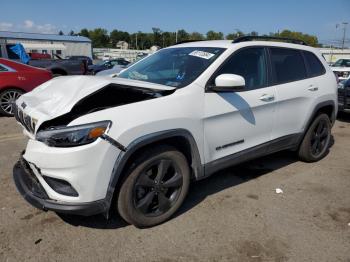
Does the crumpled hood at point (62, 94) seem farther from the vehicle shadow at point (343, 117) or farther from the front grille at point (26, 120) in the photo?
the vehicle shadow at point (343, 117)

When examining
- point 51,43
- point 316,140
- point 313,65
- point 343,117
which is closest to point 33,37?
point 51,43

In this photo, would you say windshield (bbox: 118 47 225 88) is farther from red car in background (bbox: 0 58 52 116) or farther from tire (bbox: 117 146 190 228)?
red car in background (bbox: 0 58 52 116)

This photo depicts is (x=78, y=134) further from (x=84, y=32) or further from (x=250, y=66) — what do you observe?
(x=84, y=32)

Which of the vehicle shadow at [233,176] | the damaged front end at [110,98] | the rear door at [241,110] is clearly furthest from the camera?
the vehicle shadow at [233,176]

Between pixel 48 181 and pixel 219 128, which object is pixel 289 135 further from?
pixel 48 181

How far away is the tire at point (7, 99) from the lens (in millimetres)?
8086

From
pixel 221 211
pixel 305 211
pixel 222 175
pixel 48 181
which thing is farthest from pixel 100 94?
pixel 305 211

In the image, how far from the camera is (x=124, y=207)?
3016 mm

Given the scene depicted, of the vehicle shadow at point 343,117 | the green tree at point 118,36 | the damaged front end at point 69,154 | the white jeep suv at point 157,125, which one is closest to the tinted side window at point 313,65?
the white jeep suv at point 157,125

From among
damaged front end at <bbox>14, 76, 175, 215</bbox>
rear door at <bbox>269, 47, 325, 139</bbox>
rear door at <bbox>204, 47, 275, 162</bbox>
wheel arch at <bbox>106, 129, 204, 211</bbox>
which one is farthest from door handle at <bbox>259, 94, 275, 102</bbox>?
damaged front end at <bbox>14, 76, 175, 215</bbox>

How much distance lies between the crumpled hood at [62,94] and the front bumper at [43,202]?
59cm

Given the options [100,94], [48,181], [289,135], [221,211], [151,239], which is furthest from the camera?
[289,135]

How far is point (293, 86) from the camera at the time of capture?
443cm

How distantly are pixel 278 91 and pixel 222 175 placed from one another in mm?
1312
